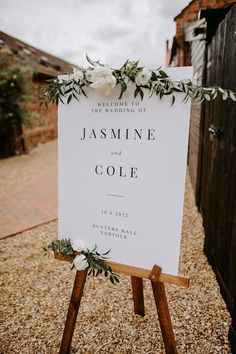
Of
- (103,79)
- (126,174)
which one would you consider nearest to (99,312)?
(126,174)

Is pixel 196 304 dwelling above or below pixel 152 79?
below

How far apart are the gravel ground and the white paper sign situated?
2.80 feet

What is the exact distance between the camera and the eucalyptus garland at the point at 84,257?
5.30ft

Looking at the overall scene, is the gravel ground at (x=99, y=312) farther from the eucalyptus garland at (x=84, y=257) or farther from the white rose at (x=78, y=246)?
the white rose at (x=78, y=246)

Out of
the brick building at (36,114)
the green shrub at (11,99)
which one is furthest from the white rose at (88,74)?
the brick building at (36,114)

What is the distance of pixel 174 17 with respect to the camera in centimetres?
696

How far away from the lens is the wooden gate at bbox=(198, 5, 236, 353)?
2.10 meters

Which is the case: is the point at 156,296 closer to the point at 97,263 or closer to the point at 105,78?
the point at 97,263

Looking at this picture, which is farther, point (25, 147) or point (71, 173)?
point (25, 147)

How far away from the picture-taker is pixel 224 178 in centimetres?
236

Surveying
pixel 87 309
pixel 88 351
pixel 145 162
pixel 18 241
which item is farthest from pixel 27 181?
pixel 145 162

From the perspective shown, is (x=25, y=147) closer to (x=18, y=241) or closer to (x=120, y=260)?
(x=18, y=241)

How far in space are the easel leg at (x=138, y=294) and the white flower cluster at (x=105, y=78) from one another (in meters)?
1.40

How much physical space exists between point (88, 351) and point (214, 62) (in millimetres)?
2991
